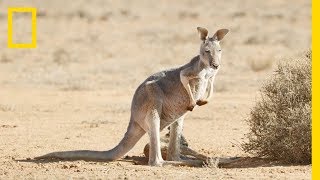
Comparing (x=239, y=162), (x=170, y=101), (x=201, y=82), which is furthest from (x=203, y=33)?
(x=239, y=162)

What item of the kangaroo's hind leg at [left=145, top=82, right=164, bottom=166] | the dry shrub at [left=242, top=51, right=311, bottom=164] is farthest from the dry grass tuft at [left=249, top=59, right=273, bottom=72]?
the kangaroo's hind leg at [left=145, top=82, right=164, bottom=166]

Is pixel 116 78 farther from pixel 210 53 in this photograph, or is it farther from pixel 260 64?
pixel 210 53

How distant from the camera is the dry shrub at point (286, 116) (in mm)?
10641

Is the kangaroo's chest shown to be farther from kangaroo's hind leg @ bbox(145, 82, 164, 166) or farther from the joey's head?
kangaroo's hind leg @ bbox(145, 82, 164, 166)

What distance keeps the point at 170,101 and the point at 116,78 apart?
11925 mm

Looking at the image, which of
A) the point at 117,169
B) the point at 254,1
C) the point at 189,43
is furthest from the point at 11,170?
the point at 254,1

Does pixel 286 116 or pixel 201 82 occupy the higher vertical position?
pixel 201 82

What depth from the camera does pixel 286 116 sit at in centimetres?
1078

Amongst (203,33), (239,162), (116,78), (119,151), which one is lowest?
(239,162)

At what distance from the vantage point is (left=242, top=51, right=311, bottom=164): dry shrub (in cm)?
1064

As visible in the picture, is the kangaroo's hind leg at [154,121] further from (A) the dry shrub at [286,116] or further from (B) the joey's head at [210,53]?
(A) the dry shrub at [286,116]

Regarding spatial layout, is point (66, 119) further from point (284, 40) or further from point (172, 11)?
point (172, 11)

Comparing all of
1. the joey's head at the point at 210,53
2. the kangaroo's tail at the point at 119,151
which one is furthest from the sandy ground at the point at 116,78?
the joey's head at the point at 210,53

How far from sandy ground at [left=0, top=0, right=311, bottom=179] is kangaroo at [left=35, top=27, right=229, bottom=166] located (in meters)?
0.29
